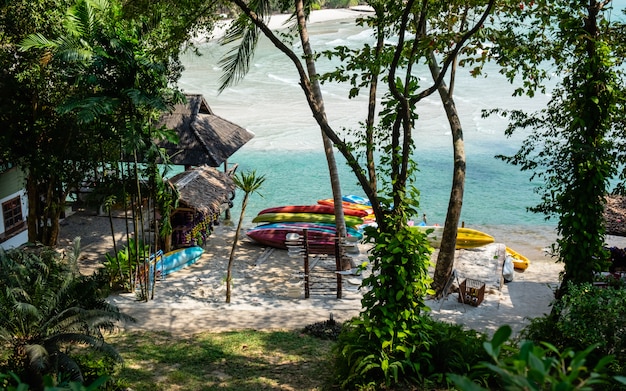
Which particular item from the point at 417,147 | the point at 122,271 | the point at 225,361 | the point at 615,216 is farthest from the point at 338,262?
the point at 417,147

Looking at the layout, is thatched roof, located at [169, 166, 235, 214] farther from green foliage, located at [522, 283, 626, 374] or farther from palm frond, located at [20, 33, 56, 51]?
green foliage, located at [522, 283, 626, 374]

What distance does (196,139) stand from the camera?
19469 millimetres

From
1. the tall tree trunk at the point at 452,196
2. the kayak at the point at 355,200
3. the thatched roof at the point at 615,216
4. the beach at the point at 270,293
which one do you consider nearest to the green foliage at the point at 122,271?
the beach at the point at 270,293

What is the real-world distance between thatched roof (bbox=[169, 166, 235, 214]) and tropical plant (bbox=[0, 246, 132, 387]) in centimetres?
628

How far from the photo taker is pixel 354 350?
9000mm

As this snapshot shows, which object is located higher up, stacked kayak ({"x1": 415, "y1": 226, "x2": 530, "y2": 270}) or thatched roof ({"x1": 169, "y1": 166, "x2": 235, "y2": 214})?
thatched roof ({"x1": 169, "y1": 166, "x2": 235, "y2": 214})

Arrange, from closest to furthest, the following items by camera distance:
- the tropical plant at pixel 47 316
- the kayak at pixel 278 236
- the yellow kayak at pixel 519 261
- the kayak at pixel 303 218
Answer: the tropical plant at pixel 47 316
the yellow kayak at pixel 519 261
the kayak at pixel 278 236
the kayak at pixel 303 218

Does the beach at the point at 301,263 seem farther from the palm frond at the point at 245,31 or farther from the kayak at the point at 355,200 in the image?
the palm frond at the point at 245,31

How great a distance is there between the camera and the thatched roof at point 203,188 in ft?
56.6

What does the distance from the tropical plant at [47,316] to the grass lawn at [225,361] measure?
0.86 metres

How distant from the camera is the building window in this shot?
16703mm

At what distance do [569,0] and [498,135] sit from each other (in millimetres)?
22454

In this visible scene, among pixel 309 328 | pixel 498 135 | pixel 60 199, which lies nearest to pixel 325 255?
pixel 309 328

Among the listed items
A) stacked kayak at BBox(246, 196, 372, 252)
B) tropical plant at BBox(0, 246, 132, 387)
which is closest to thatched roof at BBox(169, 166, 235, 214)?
stacked kayak at BBox(246, 196, 372, 252)
